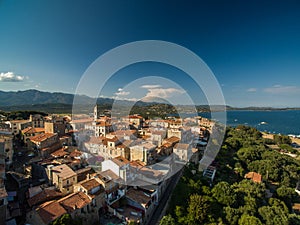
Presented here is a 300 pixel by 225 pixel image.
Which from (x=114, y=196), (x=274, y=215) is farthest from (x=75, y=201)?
(x=274, y=215)

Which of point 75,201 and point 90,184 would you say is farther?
point 90,184

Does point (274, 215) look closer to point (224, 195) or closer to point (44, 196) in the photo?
point (224, 195)

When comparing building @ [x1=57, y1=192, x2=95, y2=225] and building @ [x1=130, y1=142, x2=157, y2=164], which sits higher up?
building @ [x1=130, y1=142, x2=157, y2=164]

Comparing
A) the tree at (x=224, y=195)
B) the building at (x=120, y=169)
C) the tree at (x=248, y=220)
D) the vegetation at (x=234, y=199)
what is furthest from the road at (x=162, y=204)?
the tree at (x=248, y=220)

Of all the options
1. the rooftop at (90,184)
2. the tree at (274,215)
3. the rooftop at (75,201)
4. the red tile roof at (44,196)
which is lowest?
the tree at (274,215)

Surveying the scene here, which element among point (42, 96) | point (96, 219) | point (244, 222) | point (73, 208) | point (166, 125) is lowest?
point (244, 222)

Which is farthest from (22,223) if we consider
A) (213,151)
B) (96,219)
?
(213,151)

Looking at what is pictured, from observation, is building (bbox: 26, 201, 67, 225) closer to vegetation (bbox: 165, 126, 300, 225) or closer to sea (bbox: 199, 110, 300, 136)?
vegetation (bbox: 165, 126, 300, 225)

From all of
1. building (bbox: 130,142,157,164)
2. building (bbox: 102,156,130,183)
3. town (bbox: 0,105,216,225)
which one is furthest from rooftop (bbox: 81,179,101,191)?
building (bbox: 130,142,157,164)

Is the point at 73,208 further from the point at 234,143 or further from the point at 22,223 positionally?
the point at 234,143

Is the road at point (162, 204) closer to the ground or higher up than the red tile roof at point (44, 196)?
closer to the ground

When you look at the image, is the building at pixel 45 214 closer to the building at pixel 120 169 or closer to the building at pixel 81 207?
the building at pixel 81 207
